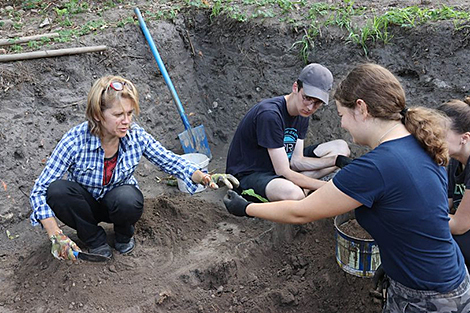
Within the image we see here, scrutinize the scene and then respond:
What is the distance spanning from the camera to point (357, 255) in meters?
2.56

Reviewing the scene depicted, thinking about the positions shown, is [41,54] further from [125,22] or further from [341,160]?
[341,160]

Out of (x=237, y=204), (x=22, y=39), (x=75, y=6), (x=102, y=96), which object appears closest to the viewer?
(x=237, y=204)

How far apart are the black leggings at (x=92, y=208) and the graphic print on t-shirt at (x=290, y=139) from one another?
1.12 m

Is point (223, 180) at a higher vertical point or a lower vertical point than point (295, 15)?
lower

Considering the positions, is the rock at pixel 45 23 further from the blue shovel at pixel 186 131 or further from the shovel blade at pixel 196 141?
the shovel blade at pixel 196 141

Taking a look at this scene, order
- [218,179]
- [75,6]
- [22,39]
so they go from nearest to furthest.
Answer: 1. [218,179]
2. [22,39]
3. [75,6]

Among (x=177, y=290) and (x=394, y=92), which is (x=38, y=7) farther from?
(x=394, y=92)

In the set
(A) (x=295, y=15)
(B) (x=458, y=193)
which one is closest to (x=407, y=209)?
(B) (x=458, y=193)

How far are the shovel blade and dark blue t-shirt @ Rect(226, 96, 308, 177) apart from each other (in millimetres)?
1170

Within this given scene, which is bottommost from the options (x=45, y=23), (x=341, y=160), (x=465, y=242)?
(x=341, y=160)

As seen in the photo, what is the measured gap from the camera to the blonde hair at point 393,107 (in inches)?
71.1

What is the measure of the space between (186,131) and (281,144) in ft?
5.29

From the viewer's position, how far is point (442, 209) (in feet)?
6.05

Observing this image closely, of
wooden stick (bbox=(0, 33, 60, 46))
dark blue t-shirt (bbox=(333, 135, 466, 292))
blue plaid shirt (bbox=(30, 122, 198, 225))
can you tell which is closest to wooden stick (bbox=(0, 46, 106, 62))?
wooden stick (bbox=(0, 33, 60, 46))
